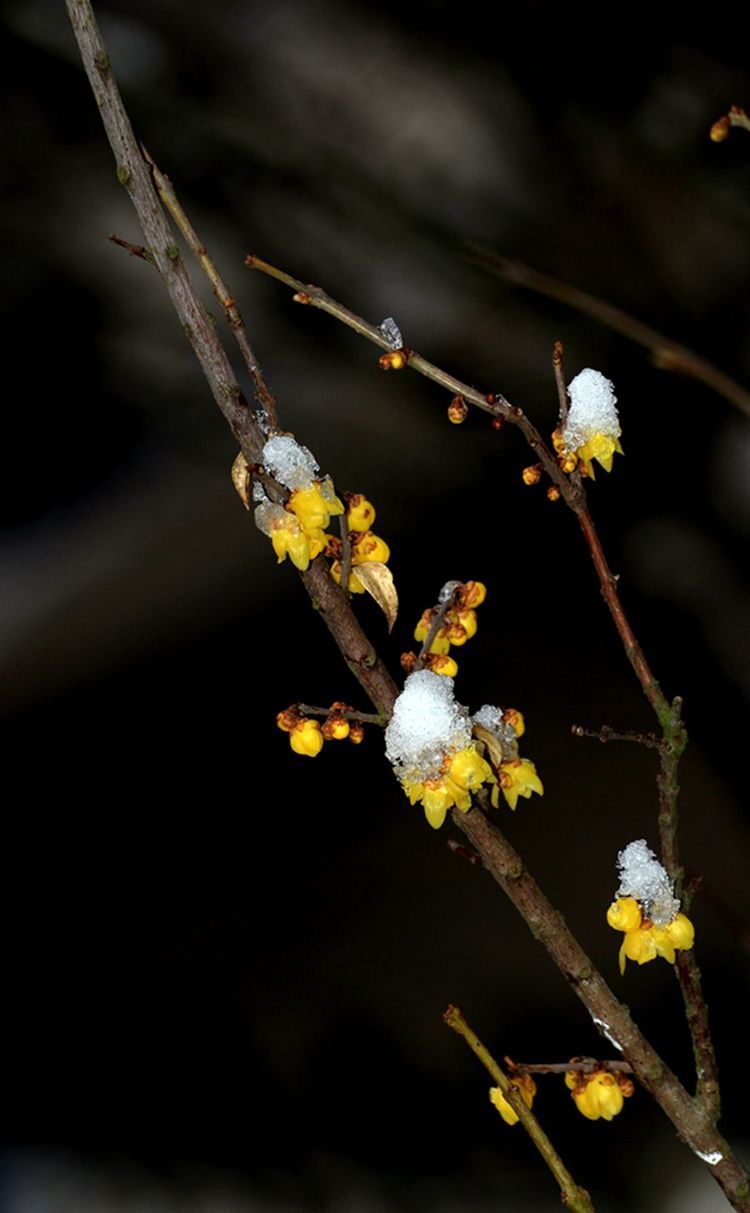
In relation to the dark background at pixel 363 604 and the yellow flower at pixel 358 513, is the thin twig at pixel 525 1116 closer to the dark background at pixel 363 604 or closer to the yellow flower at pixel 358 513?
the yellow flower at pixel 358 513

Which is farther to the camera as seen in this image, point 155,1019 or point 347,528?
point 155,1019

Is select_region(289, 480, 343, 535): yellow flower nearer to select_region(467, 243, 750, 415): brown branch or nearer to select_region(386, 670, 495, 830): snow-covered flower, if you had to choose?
select_region(386, 670, 495, 830): snow-covered flower

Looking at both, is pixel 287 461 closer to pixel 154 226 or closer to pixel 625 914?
pixel 154 226

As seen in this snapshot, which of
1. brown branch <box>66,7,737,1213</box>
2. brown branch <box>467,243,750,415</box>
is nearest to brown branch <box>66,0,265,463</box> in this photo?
brown branch <box>66,7,737,1213</box>

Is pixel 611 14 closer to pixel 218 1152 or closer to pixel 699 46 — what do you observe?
pixel 699 46

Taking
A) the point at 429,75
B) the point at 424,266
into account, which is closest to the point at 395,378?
the point at 424,266

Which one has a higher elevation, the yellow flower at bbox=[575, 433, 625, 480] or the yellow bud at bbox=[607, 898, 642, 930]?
the yellow flower at bbox=[575, 433, 625, 480]
